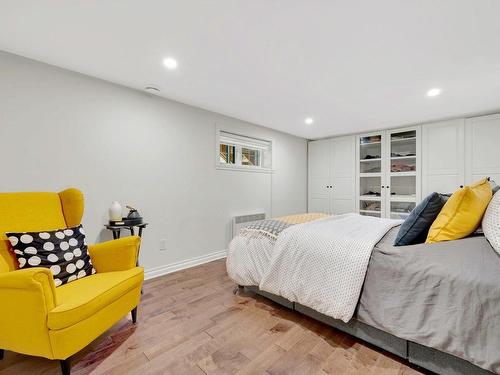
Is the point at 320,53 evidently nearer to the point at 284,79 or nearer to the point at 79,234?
the point at 284,79

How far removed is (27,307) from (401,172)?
4.85 m

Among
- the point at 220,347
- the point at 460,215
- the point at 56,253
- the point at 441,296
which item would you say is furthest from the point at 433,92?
the point at 56,253

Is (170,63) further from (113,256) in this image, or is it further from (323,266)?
(323,266)

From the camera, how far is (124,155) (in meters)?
2.66

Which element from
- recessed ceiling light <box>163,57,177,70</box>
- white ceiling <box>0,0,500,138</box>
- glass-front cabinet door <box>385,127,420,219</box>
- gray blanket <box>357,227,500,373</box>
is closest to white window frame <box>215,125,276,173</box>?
white ceiling <box>0,0,500,138</box>

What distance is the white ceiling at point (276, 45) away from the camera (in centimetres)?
151

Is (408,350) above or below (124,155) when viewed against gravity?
below

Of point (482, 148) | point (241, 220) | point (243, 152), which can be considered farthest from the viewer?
point (243, 152)

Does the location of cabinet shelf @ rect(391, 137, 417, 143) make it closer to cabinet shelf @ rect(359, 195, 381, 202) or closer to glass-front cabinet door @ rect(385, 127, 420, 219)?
glass-front cabinet door @ rect(385, 127, 420, 219)

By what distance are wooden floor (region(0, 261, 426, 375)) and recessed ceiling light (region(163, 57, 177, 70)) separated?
7.13 ft

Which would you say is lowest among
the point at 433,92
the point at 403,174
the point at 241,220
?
the point at 241,220

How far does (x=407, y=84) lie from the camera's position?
2551mm

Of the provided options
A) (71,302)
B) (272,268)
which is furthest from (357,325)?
(71,302)

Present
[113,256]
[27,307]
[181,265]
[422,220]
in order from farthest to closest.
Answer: [181,265] < [113,256] < [422,220] < [27,307]
